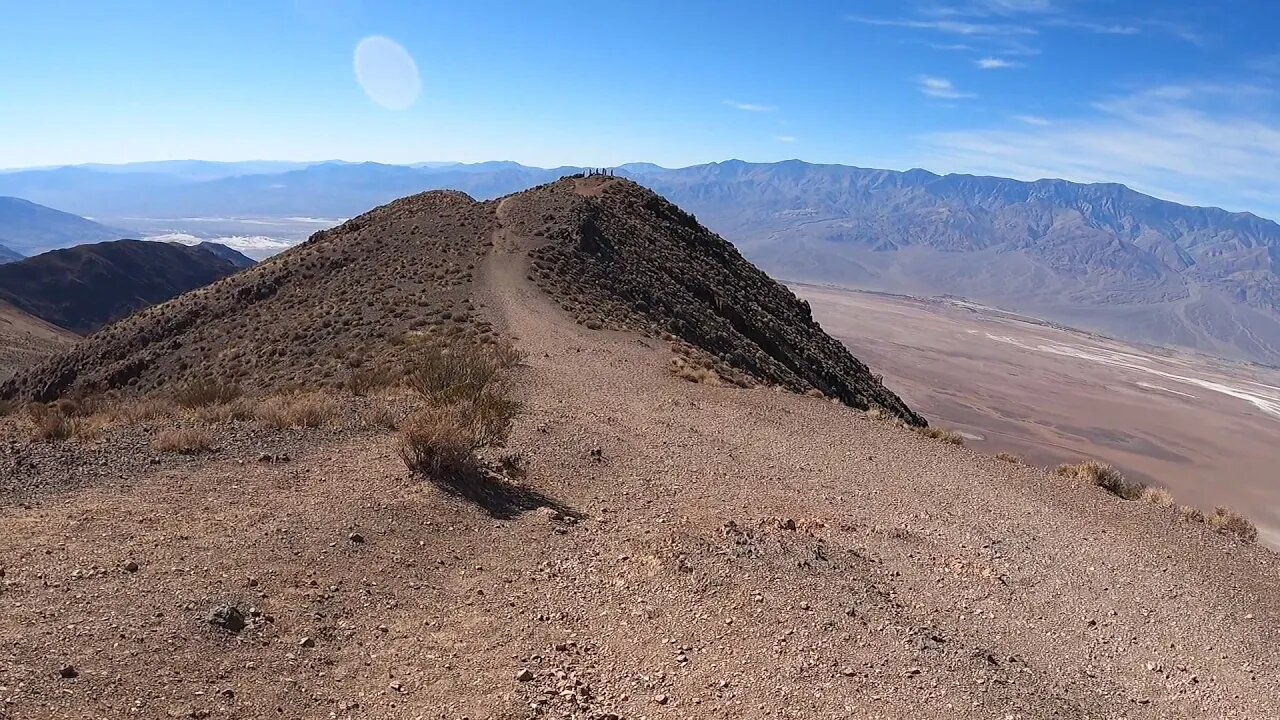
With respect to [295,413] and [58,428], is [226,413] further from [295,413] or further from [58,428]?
[58,428]

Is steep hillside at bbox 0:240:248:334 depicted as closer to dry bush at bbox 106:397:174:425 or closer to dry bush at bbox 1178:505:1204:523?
dry bush at bbox 106:397:174:425

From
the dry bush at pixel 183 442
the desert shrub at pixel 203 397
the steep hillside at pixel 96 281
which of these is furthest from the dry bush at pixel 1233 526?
the steep hillside at pixel 96 281

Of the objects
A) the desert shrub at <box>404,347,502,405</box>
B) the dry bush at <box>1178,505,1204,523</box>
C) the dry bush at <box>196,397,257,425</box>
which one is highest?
the desert shrub at <box>404,347,502,405</box>

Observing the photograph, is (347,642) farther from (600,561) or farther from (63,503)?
(63,503)

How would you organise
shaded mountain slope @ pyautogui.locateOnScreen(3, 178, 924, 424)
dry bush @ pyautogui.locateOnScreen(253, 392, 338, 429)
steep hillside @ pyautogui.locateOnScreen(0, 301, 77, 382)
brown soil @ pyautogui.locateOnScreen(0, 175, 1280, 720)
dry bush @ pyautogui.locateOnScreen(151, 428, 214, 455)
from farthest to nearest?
steep hillside @ pyautogui.locateOnScreen(0, 301, 77, 382) < shaded mountain slope @ pyautogui.locateOnScreen(3, 178, 924, 424) < dry bush @ pyautogui.locateOnScreen(253, 392, 338, 429) < dry bush @ pyautogui.locateOnScreen(151, 428, 214, 455) < brown soil @ pyautogui.locateOnScreen(0, 175, 1280, 720)

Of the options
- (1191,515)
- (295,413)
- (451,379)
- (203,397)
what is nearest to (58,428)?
(295,413)

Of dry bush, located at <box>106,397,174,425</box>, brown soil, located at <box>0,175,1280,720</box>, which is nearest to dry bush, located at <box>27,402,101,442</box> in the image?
dry bush, located at <box>106,397,174,425</box>

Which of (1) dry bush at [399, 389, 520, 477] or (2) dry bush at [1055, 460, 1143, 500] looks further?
(2) dry bush at [1055, 460, 1143, 500]

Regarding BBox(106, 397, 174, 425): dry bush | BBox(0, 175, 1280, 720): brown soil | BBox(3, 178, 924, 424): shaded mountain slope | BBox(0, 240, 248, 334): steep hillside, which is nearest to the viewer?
BBox(0, 175, 1280, 720): brown soil
